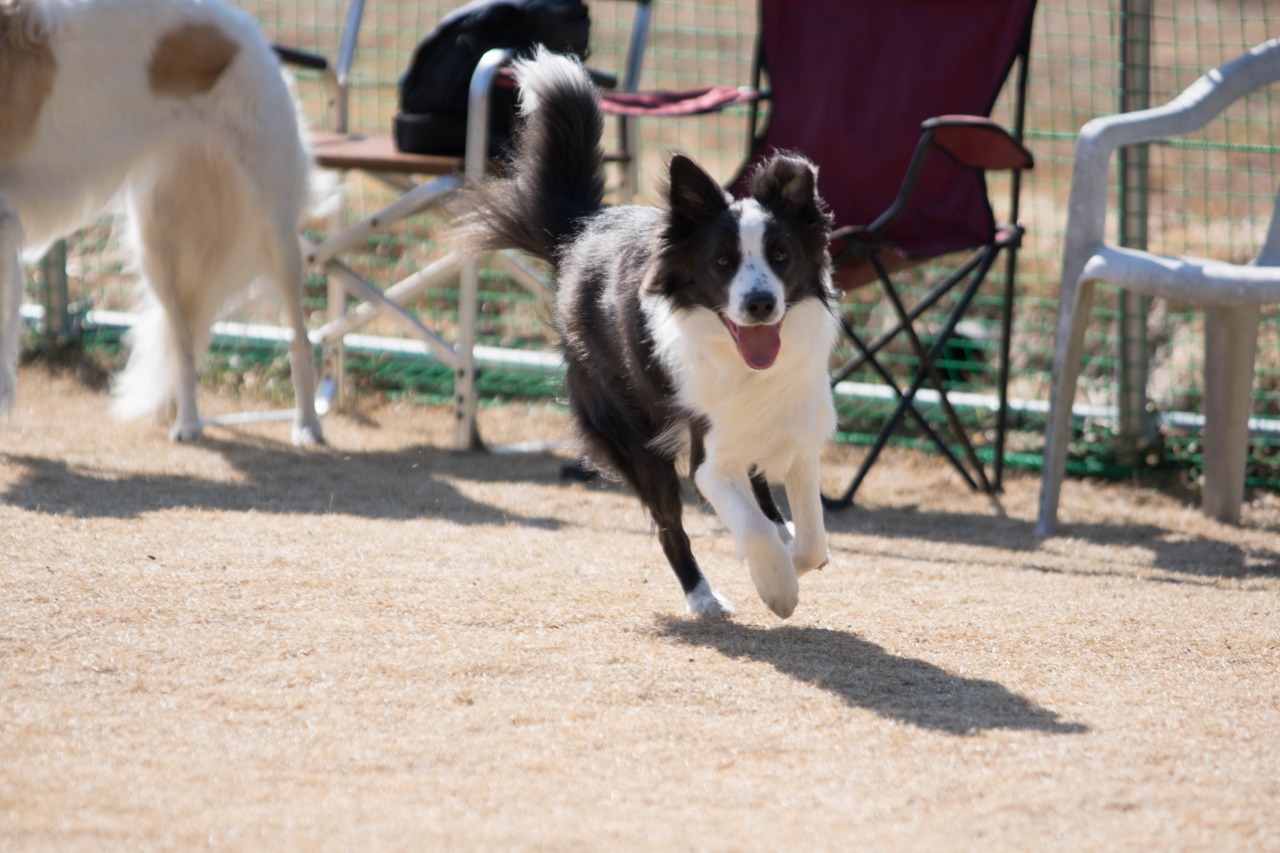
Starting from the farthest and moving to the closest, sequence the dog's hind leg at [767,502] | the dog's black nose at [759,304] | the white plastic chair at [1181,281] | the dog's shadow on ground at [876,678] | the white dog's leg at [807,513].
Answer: the white plastic chair at [1181,281]
the dog's hind leg at [767,502]
the white dog's leg at [807,513]
the dog's black nose at [759,304]
the dog's shadow on ground at [876,678]

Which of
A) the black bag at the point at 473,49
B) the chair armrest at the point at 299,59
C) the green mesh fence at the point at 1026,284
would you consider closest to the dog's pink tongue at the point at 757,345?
the green mesh fence at the point at 1026,284

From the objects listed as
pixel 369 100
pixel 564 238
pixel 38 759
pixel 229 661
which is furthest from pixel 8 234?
pixel 369 100

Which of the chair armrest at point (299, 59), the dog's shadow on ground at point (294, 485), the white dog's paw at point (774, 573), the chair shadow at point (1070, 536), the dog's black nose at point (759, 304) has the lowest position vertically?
the chair shadow at point (1070, 536)

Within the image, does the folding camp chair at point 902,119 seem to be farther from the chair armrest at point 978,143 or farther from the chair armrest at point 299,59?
the chair armrest at point 299,59

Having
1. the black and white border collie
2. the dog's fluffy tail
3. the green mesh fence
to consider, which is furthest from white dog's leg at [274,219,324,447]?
the black and white border collie

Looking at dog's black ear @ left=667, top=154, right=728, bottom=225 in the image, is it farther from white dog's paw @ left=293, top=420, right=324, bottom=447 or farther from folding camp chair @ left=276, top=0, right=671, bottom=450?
white dog's paw @ left=293, top=420, right=324, bottom=447

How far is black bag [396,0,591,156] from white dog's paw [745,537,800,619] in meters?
2.40

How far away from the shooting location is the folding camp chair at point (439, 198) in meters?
4.88

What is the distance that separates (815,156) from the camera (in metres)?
4.98

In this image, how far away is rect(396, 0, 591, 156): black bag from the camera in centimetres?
505

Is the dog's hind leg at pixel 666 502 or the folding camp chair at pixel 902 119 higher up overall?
the folding camp chair at pixel 902 119

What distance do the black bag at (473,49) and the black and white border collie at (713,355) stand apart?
152 centimetres

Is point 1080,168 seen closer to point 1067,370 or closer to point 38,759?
point 1067,370

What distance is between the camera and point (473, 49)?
506 centimetres
